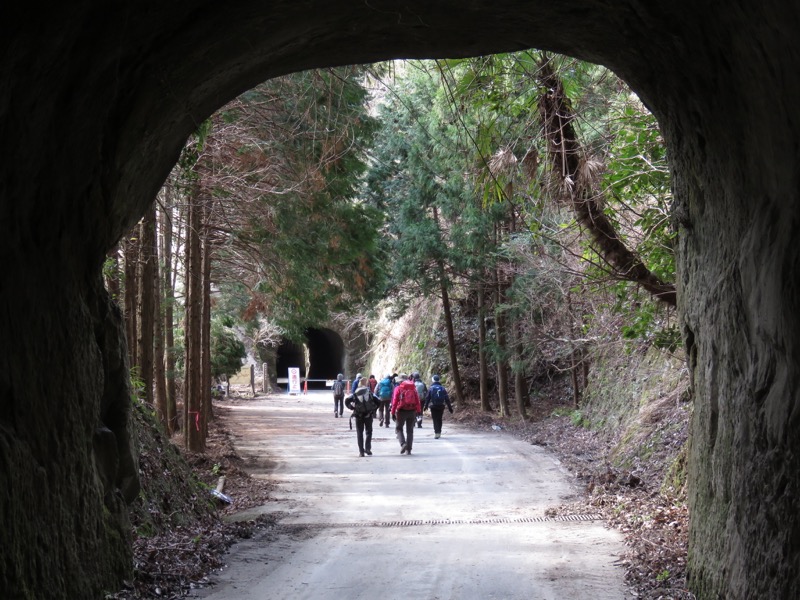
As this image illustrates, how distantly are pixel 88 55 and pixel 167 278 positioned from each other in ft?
56.4

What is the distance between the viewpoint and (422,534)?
395 inches

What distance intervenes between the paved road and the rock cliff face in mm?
1598

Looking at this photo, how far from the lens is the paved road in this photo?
7.39 metres

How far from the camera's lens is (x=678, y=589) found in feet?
22.4

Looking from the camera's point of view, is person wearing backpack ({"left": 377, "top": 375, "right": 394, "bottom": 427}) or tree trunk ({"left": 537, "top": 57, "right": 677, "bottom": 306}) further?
person wearing backpack ({"left": 377, "top": 375, "right": 394, "bottom": 427})

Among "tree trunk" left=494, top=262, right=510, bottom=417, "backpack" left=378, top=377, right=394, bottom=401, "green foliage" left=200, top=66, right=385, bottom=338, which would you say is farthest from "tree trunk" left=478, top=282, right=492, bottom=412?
"green foliage" left=200, top=66, right=385, bottom=338

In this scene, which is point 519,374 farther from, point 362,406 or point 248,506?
point 248,506

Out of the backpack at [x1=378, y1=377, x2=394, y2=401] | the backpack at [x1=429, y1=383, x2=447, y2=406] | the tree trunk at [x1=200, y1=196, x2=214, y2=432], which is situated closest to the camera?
the tree trunk at [x1=200, y1=196, x2=214, y2=432]

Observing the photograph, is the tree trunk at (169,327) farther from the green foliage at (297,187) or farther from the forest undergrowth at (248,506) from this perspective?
the forest undergrowth at (248,506)

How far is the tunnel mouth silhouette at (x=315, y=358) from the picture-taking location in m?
67.5

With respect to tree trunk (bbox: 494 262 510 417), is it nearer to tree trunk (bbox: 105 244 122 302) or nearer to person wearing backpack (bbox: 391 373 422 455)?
person wearing backpack (bbox: 391 373 422 455)

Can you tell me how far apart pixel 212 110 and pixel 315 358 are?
6730 cm

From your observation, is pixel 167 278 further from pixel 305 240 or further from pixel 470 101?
pixel 470 101

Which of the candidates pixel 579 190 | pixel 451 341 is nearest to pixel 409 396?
pixel 579 190
